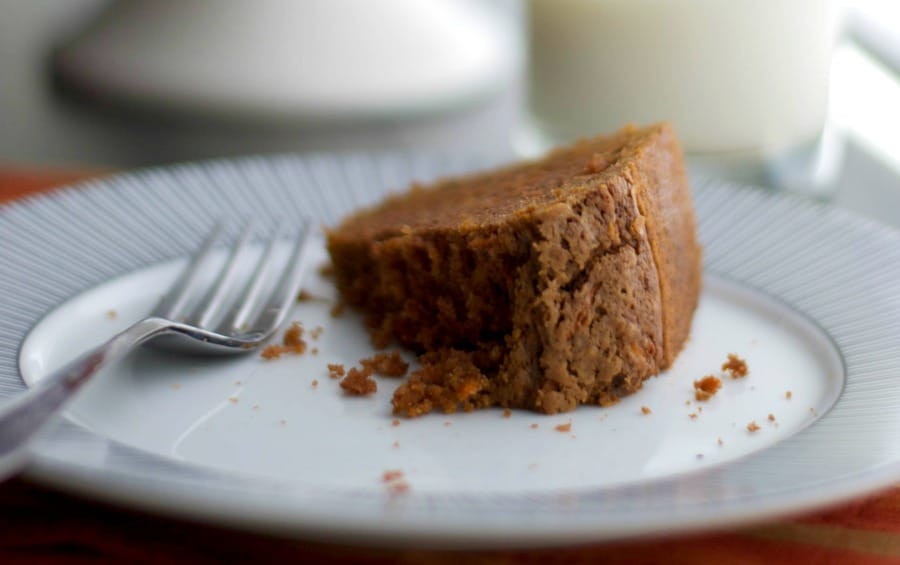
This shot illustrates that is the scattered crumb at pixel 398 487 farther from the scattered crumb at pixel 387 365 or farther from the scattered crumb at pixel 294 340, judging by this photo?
the scattered crumb at pixel 294 340

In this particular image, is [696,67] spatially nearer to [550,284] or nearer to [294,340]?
[550,284]

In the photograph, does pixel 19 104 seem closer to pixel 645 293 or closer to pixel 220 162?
pixel 220 162

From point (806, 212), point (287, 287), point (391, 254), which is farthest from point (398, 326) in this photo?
point (806, 212)

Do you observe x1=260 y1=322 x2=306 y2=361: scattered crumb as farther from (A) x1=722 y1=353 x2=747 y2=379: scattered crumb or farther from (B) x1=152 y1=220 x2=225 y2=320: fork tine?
(A) x1=722 y1=353 x2=747 y2=379: scattered crumb

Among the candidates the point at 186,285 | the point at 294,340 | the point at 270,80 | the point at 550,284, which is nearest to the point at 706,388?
the point at 550,284

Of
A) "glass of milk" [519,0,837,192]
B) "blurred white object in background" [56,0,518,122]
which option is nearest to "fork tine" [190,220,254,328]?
"glass of milk" [519,0,837,192]

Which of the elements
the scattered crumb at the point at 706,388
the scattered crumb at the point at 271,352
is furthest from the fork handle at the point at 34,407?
the scattered crumb at the point at 706,388
